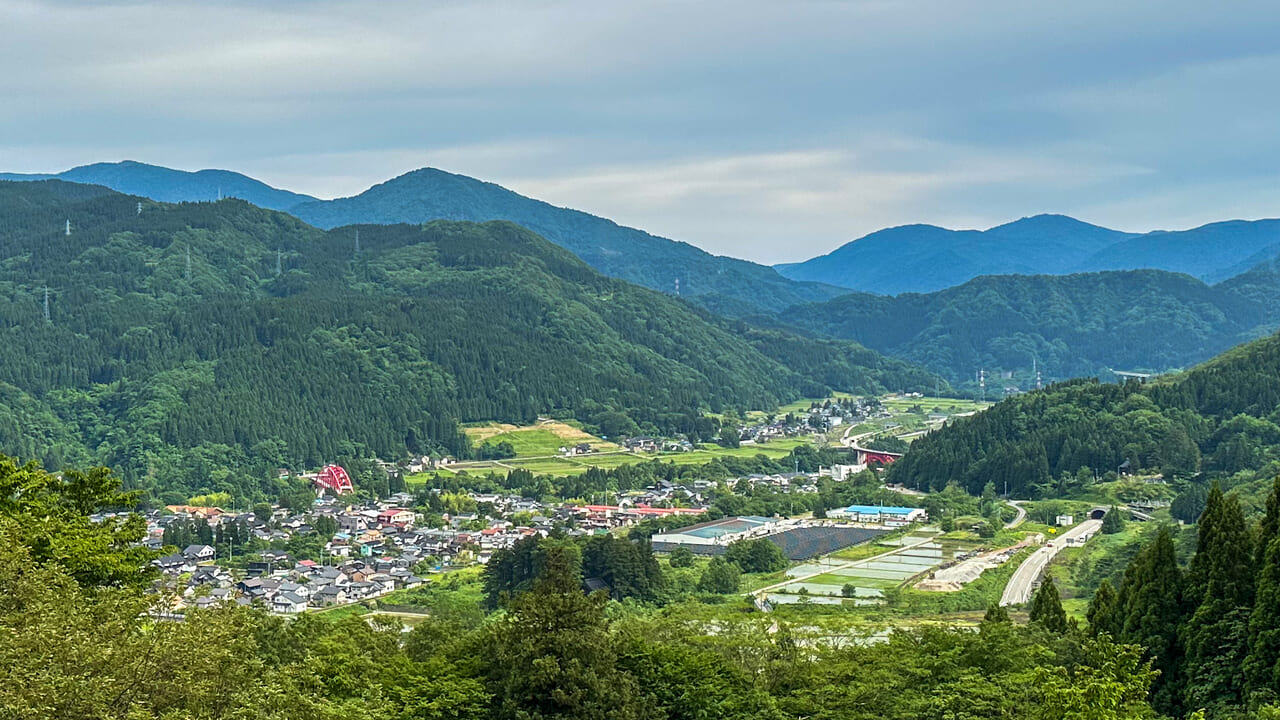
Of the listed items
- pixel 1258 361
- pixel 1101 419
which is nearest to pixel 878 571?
pixel 1101 419

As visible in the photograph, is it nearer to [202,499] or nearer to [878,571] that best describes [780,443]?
[202,499]

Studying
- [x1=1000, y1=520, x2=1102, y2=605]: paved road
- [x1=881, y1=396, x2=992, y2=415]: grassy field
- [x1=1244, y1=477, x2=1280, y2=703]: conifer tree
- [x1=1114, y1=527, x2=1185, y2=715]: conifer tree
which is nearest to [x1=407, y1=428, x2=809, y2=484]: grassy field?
[x1=1000, y1=520, x2=1102, y2=605]: paved road

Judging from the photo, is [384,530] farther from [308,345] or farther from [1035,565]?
[308,345]

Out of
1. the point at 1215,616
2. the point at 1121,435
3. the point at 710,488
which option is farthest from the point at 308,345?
the point at 1215,616

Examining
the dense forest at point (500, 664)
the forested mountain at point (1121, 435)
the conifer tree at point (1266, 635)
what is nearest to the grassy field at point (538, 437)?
the forested mountain at point (1121, 435)

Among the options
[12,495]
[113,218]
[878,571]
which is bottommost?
[878,571]

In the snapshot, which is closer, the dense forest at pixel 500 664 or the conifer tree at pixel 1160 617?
the dense forest at pixel 500 664

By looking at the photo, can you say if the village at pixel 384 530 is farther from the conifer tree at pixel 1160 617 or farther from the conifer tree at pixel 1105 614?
the conifer tree at pixel 1160 617
